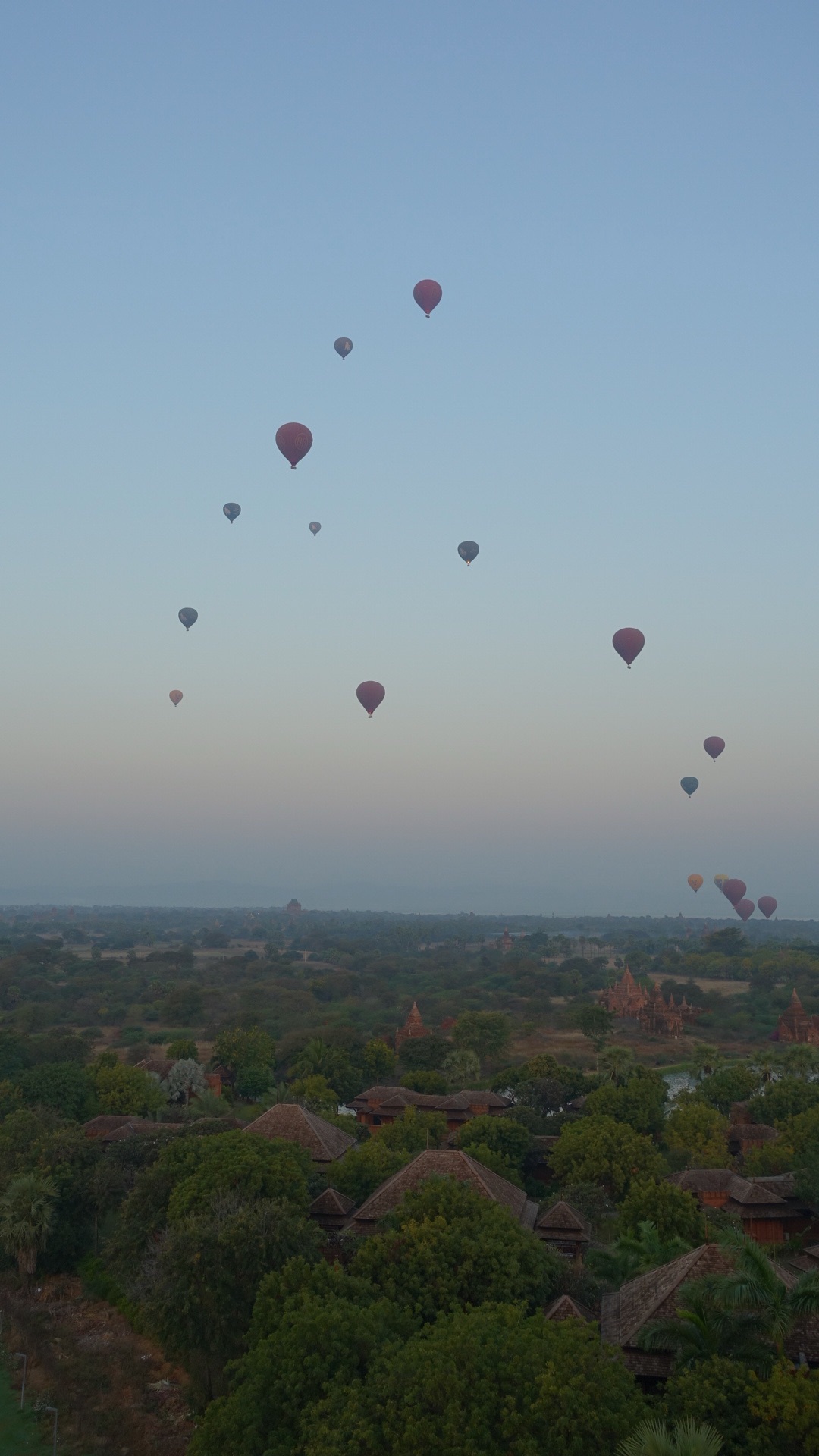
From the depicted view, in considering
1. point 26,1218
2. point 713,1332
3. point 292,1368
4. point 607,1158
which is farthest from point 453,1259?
point 26,1218

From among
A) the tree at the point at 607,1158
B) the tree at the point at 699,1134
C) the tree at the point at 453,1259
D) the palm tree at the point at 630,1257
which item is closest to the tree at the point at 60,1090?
the tree at the point at 607,1158

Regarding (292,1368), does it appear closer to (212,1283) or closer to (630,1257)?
(212,1283)

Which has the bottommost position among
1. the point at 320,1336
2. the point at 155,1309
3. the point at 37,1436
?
the point at 37,1436

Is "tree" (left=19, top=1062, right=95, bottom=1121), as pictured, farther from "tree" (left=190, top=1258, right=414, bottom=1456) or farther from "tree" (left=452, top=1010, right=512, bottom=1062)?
"tree" (left=452, top=1010, right=512, bottom=1062)

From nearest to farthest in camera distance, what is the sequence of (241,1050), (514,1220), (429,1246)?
1. (429,1246)
2. (514,1220)
3. (241,1050)

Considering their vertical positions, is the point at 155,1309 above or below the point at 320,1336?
below

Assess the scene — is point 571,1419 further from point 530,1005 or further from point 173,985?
point 173,985

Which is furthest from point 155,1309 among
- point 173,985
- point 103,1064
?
point 173,985
